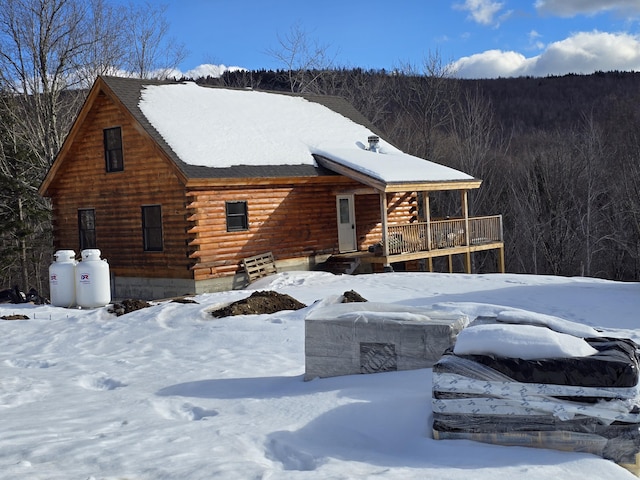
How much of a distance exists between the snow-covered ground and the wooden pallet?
6285mm

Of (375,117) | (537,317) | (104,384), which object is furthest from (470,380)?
(375,117)

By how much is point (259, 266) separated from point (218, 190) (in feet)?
8.15

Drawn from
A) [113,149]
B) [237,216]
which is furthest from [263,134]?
[113,149]

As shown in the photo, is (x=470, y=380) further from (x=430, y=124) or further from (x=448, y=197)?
(x=430, y=124)

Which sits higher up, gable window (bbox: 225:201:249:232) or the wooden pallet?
gable window (bbox: 225:201:249:232)

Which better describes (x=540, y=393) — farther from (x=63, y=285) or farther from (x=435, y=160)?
(x=435, y=160)

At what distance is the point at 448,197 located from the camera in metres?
40.1

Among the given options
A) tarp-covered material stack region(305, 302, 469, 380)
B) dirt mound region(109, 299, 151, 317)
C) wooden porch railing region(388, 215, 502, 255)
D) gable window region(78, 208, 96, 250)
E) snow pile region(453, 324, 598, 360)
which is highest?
gable window region(78, 208, 96, 250)

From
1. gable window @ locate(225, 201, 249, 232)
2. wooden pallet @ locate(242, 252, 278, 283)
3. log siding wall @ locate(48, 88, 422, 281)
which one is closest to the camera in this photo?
log siding wall @ locate(48, 88, 422, 281)

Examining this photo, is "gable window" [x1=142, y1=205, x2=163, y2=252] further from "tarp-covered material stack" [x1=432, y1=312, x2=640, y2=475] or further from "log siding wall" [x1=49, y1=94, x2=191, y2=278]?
"tarp-covered material stack" [x1=432, y1=312, x2=640, y2=475]

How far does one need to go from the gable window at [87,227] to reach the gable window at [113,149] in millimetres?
1816

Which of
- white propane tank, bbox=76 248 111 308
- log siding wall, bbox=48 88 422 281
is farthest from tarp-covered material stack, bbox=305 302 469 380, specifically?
log siding wall, bbox=48 88 422 281

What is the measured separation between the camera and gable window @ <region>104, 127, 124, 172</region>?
21.1m

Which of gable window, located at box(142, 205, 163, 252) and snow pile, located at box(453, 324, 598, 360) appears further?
gable window, located at box(142, 205, 163, 252)
